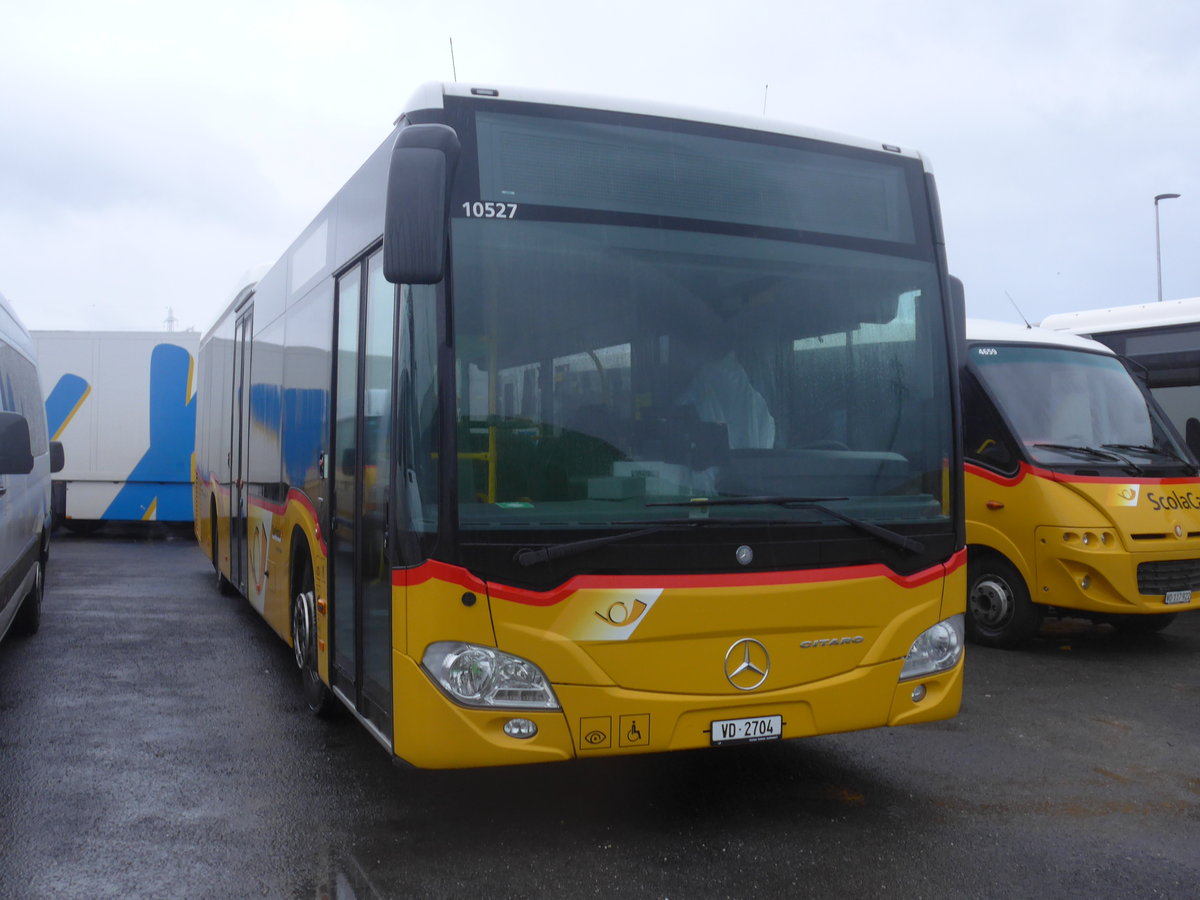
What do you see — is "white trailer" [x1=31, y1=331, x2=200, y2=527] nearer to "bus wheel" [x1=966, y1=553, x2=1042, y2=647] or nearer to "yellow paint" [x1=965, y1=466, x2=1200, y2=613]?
"bus wheel" [x1=966, y1=553, x2=1042, y2=647]

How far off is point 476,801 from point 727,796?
1100 mm

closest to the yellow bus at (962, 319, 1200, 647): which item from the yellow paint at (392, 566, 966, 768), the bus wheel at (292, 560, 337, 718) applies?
the yellow paint at (392, 566, 966, 768)

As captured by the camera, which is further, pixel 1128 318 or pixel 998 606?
pixel 1128 318

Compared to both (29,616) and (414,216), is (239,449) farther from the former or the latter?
(414,216)

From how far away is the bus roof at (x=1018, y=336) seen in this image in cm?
955

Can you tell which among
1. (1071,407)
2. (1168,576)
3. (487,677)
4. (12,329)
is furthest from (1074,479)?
(12,329)

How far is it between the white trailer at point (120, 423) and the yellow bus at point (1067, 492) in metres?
12.9

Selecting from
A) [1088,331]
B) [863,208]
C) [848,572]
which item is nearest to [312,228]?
[863,208]

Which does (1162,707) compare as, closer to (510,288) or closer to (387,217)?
(510,288)

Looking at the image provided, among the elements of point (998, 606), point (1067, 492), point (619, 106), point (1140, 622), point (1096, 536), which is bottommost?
point (1140, 622)

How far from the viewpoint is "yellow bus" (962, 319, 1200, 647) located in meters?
8.52

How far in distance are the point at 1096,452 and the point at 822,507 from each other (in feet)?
16.7

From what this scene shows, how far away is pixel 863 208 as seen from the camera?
5082 millimetres

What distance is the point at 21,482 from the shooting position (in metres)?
8.11
